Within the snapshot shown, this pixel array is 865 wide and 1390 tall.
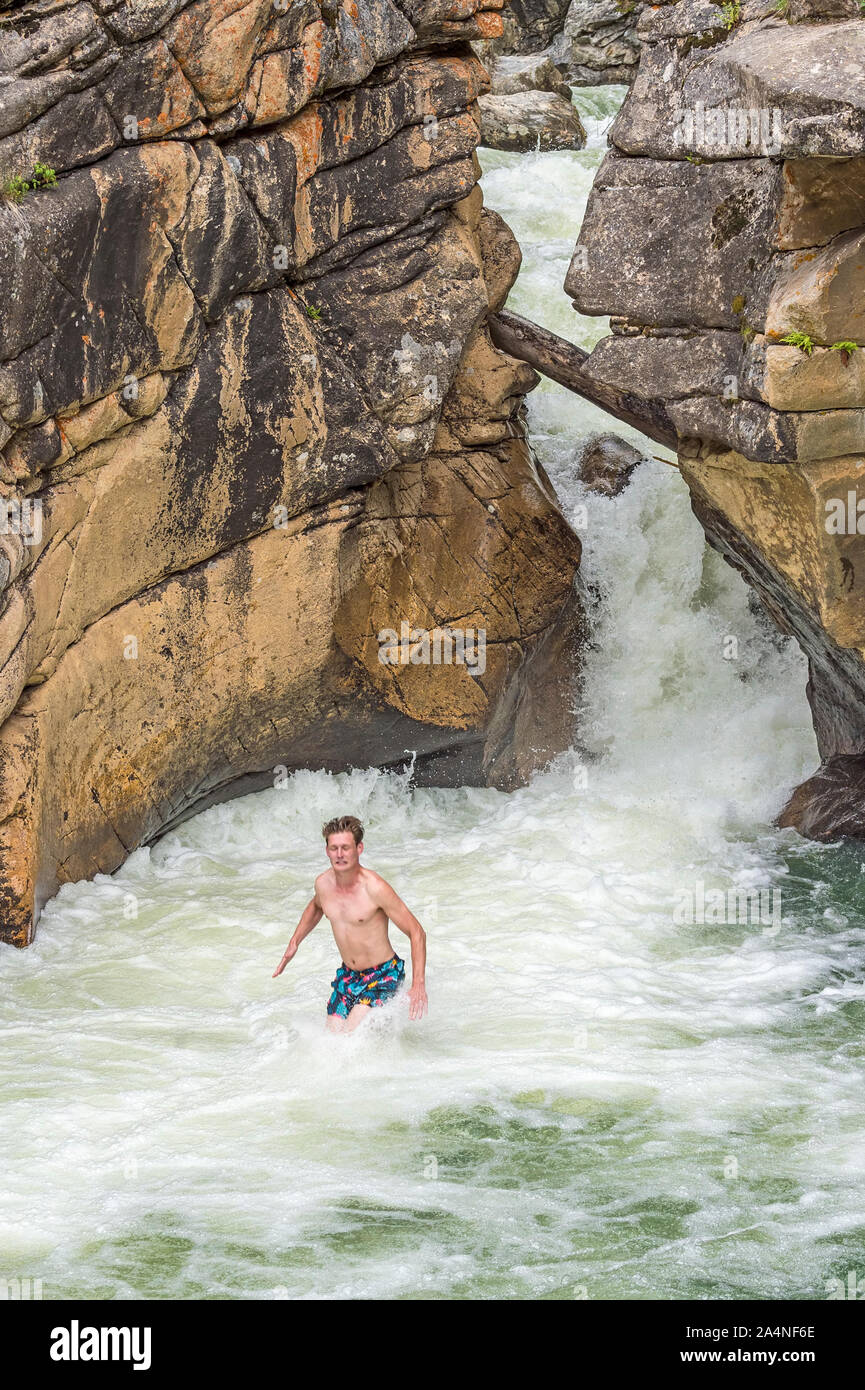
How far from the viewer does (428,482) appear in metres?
12.1

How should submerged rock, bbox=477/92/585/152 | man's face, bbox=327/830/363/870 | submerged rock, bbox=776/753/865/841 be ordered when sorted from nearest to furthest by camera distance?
1. man's face, bbox=327/830/363/870
2. submerged rock, bbox=776/753/865/841
3. submerged rock, bbox=477/92/585/152

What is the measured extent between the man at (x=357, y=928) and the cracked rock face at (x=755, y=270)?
371 centimetres

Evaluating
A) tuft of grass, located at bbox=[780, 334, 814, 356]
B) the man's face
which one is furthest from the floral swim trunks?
tuft of grass, located at bbox=[780, 334, 814, 356]

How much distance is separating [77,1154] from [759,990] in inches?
164

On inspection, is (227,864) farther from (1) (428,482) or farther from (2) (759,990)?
(2) (759,990)

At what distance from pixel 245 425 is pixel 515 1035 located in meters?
4.65

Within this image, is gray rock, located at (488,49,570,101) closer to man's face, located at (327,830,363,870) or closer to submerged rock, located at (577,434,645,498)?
submerged rock, located at (577,434,645,498)

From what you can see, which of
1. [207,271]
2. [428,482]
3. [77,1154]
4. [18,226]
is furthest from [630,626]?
[77,1154]

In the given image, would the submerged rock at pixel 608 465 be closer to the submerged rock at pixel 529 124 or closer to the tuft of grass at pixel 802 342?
the tuft of grass at pixel 802 342

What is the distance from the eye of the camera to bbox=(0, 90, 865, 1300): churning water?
6402mm

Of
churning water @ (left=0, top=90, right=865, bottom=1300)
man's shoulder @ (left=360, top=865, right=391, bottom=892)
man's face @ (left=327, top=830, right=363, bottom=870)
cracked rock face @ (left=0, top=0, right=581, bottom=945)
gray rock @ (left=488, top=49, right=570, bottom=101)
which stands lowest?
churning water @ (left=0, top=90, right=865, bottom=1300)

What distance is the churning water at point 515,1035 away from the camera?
6.40 meters

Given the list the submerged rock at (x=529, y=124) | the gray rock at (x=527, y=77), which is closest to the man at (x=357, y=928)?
the submerged rock at (x=529, y=124)

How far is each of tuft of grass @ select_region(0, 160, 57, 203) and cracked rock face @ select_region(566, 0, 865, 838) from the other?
3.38 meters
